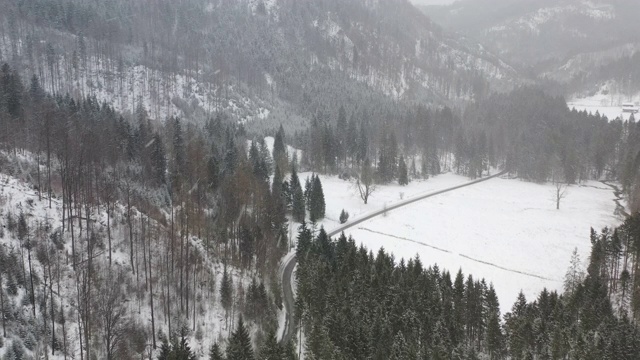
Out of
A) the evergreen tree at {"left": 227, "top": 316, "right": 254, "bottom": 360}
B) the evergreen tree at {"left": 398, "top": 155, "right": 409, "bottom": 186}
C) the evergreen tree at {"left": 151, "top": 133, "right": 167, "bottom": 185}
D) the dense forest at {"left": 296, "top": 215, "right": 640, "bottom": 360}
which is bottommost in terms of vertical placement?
the evergreen tree at {"left": 398, "top": 155, "right": 409, "bottom": 186}

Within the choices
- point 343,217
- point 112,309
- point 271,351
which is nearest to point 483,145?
point 343,217

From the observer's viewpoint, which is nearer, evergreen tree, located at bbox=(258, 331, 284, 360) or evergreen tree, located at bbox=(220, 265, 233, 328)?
evergreen tree, located at bbox=(258, 331, 284, 360)

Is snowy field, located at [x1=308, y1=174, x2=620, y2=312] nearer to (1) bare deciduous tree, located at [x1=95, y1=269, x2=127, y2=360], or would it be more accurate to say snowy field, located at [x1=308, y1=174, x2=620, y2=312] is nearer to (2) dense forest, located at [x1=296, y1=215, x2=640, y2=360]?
(2) dense forest, located at [x1=296, y1=215, x2=640, y2=360]

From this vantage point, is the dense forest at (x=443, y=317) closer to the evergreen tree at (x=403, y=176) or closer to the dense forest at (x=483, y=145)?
the dense forest at (x=483, y=145)

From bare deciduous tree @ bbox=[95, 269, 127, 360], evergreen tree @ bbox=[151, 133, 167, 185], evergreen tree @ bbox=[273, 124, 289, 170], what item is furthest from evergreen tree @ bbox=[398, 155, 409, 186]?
bare deciduous tree @ bbox=[95, 269, 127, 360]

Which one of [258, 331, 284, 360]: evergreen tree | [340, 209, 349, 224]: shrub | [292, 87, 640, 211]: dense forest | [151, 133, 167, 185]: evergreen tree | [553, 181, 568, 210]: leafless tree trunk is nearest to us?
[258, 331, 284, 360]: evergreen tree

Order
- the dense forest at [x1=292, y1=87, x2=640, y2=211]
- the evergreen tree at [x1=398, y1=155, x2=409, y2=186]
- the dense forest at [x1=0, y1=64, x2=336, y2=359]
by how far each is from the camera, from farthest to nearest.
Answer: the dense forest at [x1=292, y1=87, x2=640, y2=211] < the evergreen tree at [x1=398, y1=155, x2=409, y2=186] < the dense forest at [x1=0, y1=64, x2=336, y2=359]

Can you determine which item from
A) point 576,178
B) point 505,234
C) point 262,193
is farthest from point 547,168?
point 262,193
